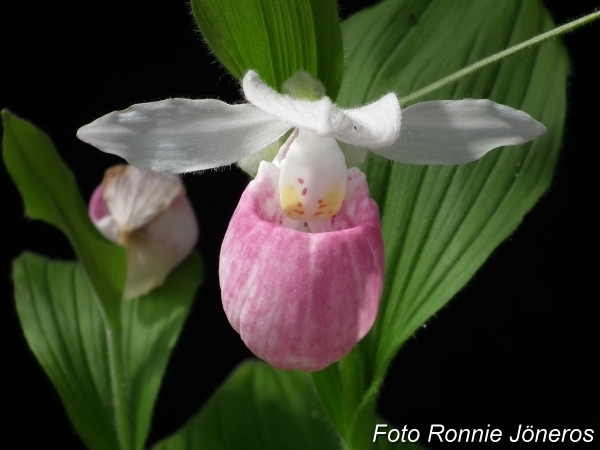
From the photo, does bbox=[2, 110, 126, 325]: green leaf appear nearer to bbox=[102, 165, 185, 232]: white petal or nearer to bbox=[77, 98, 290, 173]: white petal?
bbox=[77, 98, 290, 173]: white petal

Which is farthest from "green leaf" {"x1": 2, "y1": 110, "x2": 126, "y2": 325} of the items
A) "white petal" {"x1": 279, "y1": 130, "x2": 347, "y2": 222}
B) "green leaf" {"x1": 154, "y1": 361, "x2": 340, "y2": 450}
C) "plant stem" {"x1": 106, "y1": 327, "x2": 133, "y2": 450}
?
"green leaf" {"x1": 154, "y1": 361, "x2": 340, "y2": 450}

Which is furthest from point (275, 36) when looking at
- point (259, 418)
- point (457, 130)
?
point (259, 418)

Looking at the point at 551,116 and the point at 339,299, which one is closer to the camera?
the point at 339,299

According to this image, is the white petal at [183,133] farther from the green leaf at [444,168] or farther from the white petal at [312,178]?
the green leaf at [444,168]

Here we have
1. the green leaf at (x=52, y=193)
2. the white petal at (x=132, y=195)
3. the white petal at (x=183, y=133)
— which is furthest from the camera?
the white petal at (x=132, y=195)

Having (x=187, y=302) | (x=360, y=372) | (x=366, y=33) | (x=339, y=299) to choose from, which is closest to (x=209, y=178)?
(x=187, y=302)

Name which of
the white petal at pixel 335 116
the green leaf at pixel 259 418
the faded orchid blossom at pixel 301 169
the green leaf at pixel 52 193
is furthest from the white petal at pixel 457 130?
the green leaf at pixel 259 418

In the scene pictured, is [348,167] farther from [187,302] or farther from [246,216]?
[187,302]
